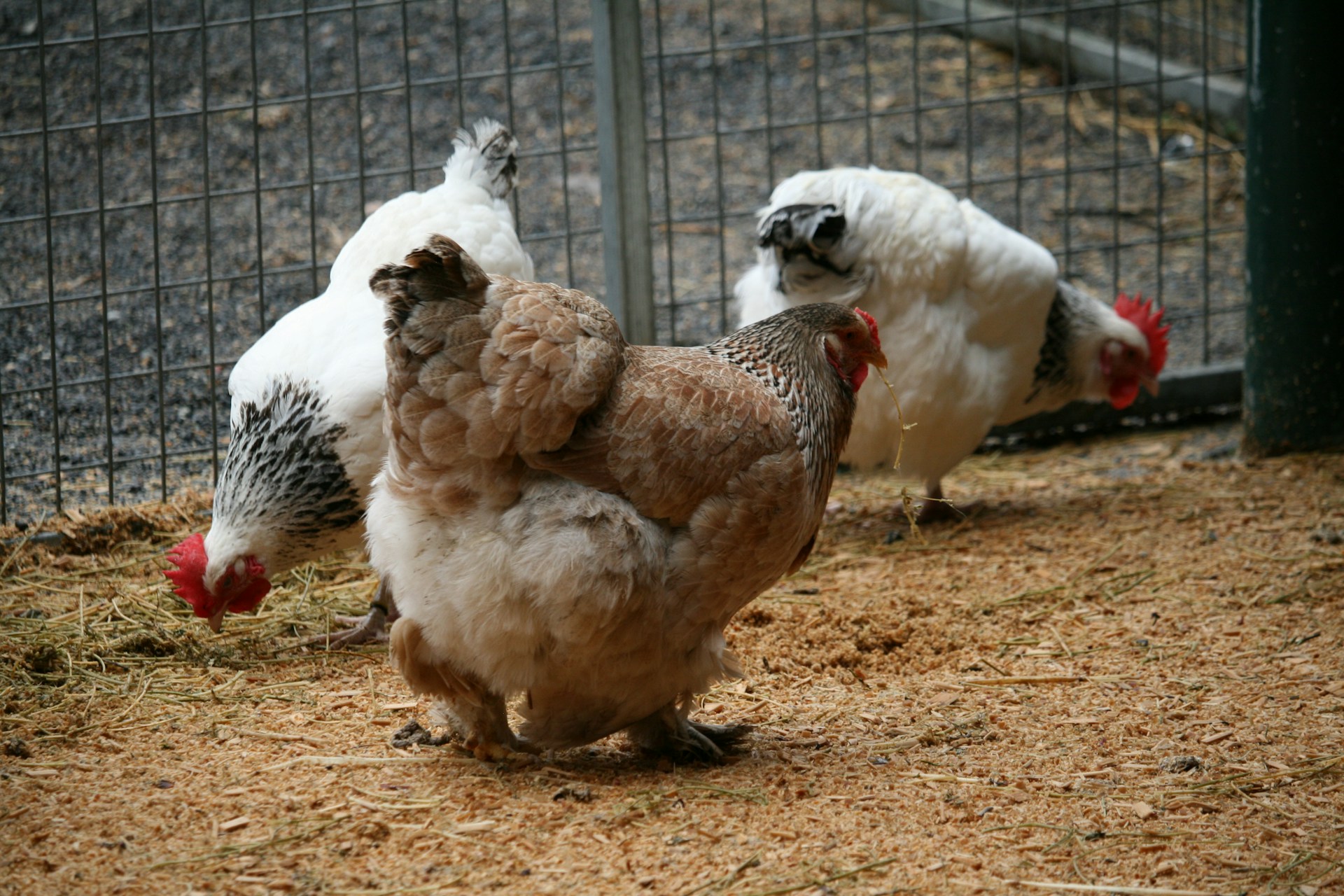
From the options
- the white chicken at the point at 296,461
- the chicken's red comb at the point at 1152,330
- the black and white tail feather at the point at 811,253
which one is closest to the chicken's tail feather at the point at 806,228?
the black and white tail feather at the point at 811,253

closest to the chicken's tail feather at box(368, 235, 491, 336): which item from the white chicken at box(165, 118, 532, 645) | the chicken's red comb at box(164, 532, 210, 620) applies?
the white chicken at box(165, 118, 532, 645)

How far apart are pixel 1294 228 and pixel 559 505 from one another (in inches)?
171

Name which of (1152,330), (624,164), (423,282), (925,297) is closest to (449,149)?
(624,164)

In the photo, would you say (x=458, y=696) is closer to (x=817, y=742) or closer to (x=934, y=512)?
(x=817, y=742)

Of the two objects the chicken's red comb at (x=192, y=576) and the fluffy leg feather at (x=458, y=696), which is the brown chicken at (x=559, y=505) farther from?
the chicken's red comb at (x=192, y=576)

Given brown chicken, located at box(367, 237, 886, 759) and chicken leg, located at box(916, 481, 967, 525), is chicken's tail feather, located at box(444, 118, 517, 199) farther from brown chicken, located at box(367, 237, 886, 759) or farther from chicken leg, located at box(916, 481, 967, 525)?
chicken leg, located at box(916, 481, 967, 525)

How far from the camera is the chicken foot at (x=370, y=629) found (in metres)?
4.07

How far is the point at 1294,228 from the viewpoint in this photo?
5527 mm

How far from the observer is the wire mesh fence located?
540 centimetres

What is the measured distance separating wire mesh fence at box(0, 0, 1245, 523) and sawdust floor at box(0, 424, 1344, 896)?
124 centimetres

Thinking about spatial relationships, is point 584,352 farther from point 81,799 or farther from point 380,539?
point 81,799

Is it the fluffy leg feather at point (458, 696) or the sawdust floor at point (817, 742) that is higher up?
the fluffy leg feather at point (458, 696)

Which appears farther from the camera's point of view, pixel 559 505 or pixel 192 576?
pixel 192 576

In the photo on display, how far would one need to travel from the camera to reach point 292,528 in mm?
3793
